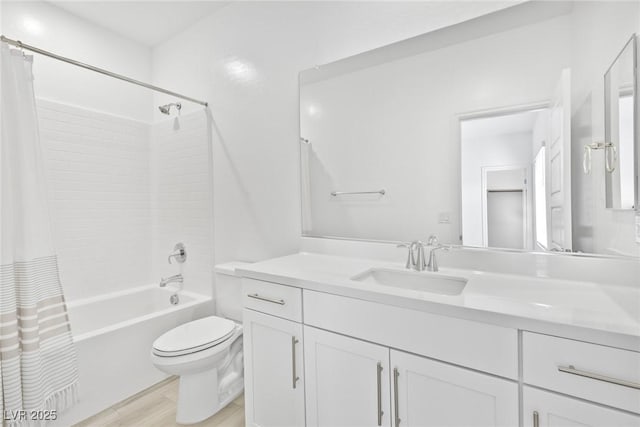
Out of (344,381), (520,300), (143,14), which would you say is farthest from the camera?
(143,14)

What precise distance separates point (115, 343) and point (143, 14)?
2.42 meters

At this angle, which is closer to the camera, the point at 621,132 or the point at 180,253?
the point at 621,132

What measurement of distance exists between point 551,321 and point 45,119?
3086 mm

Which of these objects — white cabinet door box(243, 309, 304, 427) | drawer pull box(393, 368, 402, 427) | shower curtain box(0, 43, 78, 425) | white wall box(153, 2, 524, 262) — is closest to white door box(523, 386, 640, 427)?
drawer pull box(393, 368, 402, 427)

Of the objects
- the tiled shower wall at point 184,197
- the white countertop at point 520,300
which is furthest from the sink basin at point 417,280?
the tiled shower wall at point 184,197

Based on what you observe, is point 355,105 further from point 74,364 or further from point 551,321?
point 74,364

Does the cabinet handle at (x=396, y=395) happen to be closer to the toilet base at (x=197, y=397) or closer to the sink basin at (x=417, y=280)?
the sink basin at (x=417, y=280)

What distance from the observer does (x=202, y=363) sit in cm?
168

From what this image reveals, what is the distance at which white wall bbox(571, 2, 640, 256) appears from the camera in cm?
104

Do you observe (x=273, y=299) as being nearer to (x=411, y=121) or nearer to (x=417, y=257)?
(x=417, y=257)

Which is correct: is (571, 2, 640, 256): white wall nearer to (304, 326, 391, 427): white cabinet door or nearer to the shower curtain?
(304, 326, 391, 427): white cabinet door

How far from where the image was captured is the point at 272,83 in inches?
81.1

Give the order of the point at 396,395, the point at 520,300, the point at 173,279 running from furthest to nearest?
Result: 1. the point at 173,279
2. the point at 396,395
3. the point at 520,300

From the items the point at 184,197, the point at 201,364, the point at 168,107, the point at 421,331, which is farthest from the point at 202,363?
the point at 168,107
